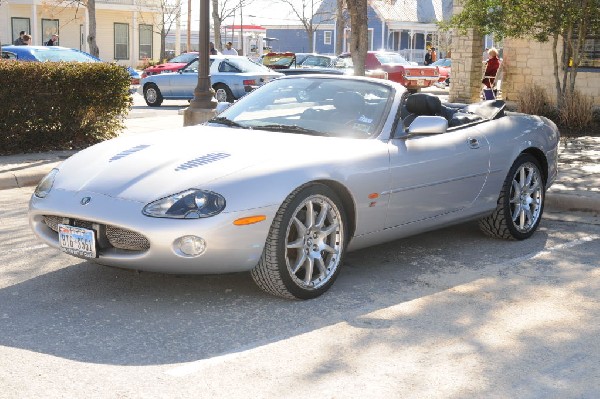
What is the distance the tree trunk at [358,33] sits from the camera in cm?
1423

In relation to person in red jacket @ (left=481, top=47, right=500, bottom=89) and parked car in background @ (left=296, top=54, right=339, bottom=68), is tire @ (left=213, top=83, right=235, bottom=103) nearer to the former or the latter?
parked car in background @ (left=296, top=54, right=339, bottom=68)

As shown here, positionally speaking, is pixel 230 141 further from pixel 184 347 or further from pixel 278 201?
pixel 184 347

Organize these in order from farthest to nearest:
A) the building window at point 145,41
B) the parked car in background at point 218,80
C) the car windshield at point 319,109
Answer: the building window at point 145,41
the parked car in background at point 218,80
the car windshield at point 319,109

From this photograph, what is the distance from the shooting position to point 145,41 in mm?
50812

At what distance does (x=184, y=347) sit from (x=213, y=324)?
40cm

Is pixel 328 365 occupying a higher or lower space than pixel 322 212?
lower

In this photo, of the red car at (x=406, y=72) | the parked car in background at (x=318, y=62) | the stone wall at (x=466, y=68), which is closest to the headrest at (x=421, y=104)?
the stone wall at (x=466, y=68)

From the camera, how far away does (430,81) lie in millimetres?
29922

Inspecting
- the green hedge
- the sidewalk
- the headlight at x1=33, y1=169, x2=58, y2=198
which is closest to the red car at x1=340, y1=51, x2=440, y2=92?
the sidewalk

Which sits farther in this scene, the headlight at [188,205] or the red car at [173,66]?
the red car at [173,66]

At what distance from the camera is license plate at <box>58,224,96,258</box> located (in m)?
5.28

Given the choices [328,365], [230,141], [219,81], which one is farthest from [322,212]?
[219,81]

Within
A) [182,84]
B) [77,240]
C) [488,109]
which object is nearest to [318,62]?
[182,84]

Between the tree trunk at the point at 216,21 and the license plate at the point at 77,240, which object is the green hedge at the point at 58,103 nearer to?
the license plate at the point at 77,240
